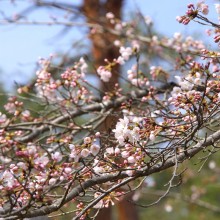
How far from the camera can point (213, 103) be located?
2527 mm

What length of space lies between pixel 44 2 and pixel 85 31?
1.18 metres

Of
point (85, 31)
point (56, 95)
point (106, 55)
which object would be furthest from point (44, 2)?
point (106, 55)

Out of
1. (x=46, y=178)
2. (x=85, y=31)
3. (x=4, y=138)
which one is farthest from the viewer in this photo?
(x=85, y=31)

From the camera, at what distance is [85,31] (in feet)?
22.2

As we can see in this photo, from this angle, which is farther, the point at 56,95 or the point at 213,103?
the point at 56,95

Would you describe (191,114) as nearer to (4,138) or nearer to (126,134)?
(126,134)

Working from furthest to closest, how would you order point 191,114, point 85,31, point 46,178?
Result: 1. point 85,31
2. point 191,114
3. point 46,178

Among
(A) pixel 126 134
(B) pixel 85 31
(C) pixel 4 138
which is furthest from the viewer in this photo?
(B) pixel 85 31

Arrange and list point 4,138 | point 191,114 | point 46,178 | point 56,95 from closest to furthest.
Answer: point 46,178 → point 191,114 → point 4,138 → point 56,95

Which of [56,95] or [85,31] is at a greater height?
[85,31]

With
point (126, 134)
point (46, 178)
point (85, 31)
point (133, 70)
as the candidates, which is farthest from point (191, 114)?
point (85, 31)

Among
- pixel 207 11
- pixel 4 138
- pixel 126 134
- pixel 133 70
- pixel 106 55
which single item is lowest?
pixel 126 134

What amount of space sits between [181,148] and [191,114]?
176 mm

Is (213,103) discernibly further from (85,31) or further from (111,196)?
(85,31)
